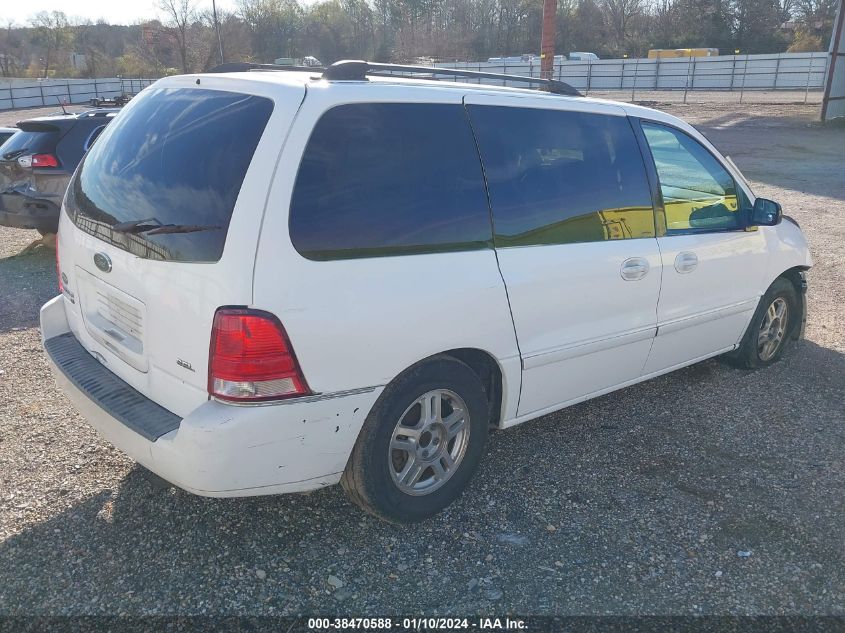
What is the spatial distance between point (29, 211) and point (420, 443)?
249 inches

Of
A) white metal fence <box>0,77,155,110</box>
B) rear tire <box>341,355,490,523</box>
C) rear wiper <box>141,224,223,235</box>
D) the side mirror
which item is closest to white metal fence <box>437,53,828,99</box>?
white metal fence <box>0,77,155,110</box>

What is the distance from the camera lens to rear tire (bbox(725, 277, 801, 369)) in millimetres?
4625

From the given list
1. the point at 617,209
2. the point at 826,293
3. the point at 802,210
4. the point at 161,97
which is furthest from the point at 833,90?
the point at 161,97

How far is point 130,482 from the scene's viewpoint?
10.8 feet

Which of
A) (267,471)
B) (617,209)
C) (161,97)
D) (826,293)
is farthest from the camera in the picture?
(826,293)

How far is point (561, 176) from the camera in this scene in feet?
10.9

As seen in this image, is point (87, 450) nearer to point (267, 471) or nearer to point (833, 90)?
point (267, 471)

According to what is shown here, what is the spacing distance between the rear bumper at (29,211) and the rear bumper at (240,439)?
544 cm

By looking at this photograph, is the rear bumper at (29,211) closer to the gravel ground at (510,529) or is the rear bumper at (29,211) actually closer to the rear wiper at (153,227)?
the gravel ground at (510,529)

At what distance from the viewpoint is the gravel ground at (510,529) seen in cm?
262

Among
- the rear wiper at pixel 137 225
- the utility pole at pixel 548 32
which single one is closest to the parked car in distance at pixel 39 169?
the rear wiper at pixel 137 225

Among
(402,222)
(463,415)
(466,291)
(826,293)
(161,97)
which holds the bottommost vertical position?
(826,293)

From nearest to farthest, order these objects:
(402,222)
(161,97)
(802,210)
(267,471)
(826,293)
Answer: (267,471) < (402,222) < (161,97) < (826,293) < (802,210)

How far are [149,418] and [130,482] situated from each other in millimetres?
858
